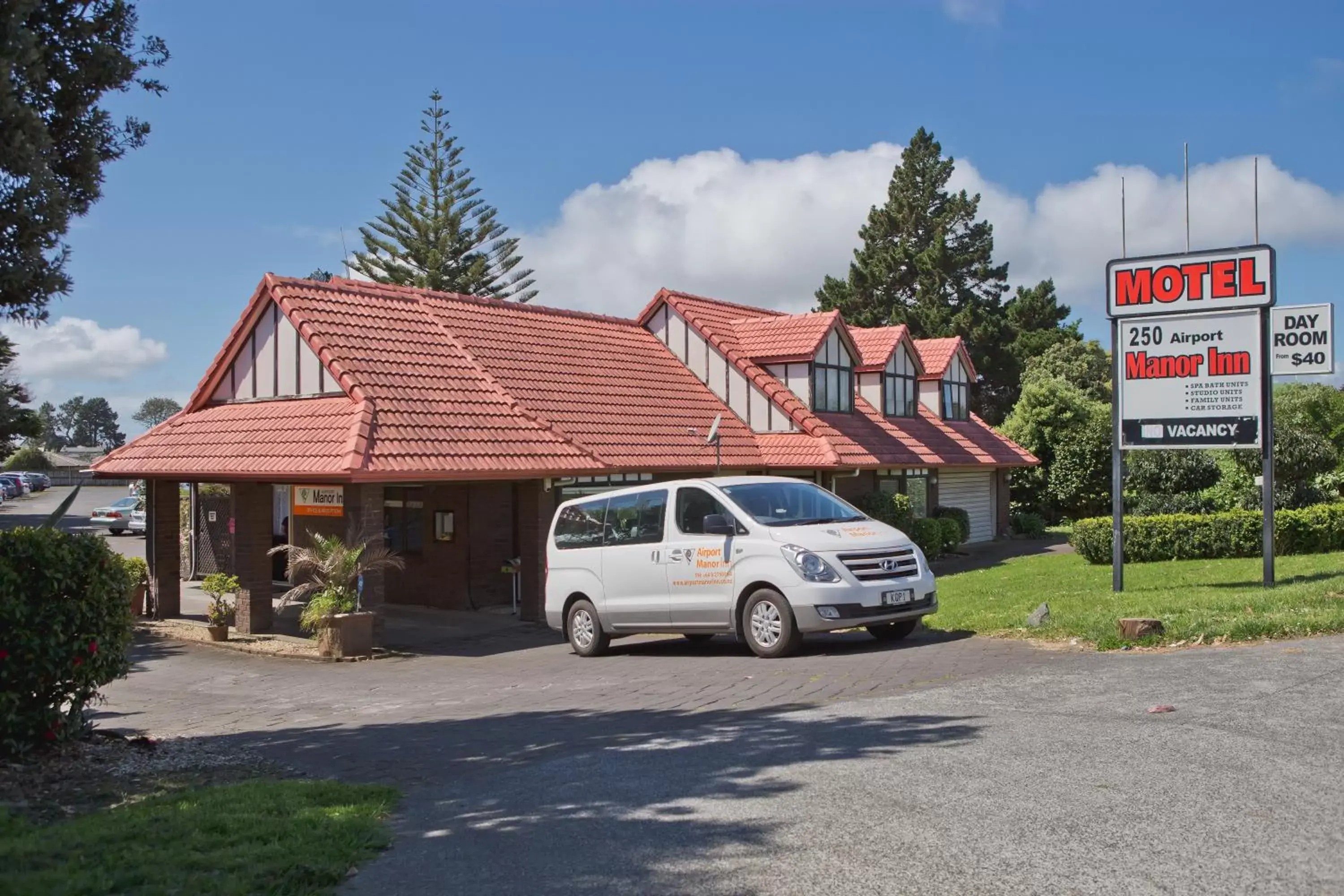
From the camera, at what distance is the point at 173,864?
17.7 ft

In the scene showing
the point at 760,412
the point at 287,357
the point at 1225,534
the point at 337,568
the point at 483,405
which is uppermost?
the point at 287,357

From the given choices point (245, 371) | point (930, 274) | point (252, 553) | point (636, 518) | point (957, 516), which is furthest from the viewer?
point (930, 274)

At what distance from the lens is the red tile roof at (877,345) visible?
31.0 m

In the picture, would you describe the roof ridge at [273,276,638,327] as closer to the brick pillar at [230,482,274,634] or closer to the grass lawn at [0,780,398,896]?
the brick pillar at [230,482,274,634]

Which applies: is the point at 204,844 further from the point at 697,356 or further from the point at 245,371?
the point at 697,356

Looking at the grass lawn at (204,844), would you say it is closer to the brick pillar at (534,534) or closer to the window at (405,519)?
the brick pillar at (534,534)

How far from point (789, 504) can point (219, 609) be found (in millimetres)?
9758

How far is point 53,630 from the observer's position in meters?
7.84

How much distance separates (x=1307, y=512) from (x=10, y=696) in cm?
1964

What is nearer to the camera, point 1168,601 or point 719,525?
point 719,525

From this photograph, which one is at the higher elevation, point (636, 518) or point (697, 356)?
point (697, 356)

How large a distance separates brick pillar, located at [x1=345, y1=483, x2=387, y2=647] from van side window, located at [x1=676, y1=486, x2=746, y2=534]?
16.2ft

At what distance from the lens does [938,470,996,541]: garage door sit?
112ft

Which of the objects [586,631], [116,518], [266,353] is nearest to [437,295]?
[266,353]
